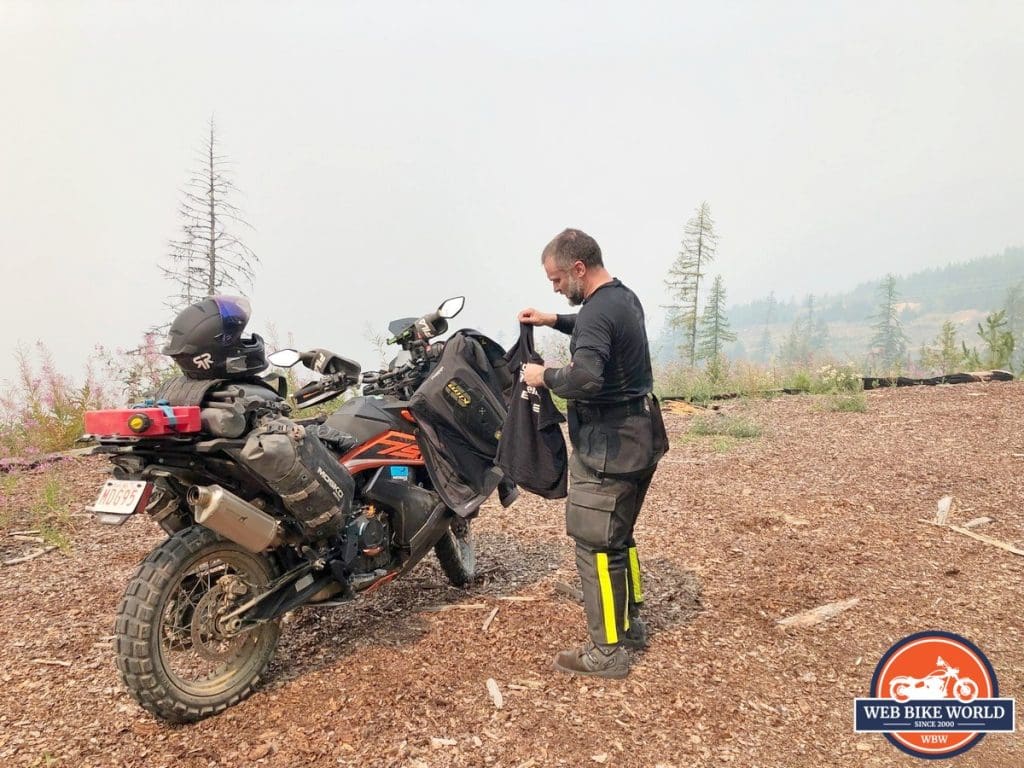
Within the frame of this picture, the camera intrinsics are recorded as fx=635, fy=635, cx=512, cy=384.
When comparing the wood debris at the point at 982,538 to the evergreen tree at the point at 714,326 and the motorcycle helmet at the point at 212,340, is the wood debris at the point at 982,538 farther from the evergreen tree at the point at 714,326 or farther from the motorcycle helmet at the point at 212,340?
the evergreen tree at the point at 714,326

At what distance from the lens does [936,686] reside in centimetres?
311

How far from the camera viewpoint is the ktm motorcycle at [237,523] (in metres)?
2.68

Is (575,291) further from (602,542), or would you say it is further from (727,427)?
(727,427)

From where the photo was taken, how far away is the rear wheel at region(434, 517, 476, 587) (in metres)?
4.26

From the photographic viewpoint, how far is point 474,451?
155 inches

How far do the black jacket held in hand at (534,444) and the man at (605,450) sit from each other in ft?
0.55

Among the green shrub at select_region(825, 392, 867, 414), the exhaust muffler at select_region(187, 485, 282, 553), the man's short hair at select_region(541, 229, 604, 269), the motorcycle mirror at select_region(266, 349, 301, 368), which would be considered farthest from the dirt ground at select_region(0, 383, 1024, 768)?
the green shrub at select_region(825, 392, 867, 414)

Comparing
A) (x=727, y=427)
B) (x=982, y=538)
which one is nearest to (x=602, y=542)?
(x=982, y=538)

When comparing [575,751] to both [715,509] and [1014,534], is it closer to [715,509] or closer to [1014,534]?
[715,509]

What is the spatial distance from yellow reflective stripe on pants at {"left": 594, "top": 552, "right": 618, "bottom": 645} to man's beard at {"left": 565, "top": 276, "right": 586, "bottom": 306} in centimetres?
133

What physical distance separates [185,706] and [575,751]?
1.72m

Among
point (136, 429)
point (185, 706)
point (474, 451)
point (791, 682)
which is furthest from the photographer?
point (474, 451)

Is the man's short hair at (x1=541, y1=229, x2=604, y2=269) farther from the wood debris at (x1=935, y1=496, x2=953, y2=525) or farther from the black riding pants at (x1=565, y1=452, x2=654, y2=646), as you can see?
the wood debris at (x1=935, y1=496, x2=953, y2=525)

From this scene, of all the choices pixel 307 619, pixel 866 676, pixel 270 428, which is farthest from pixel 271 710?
pixel 866 676
